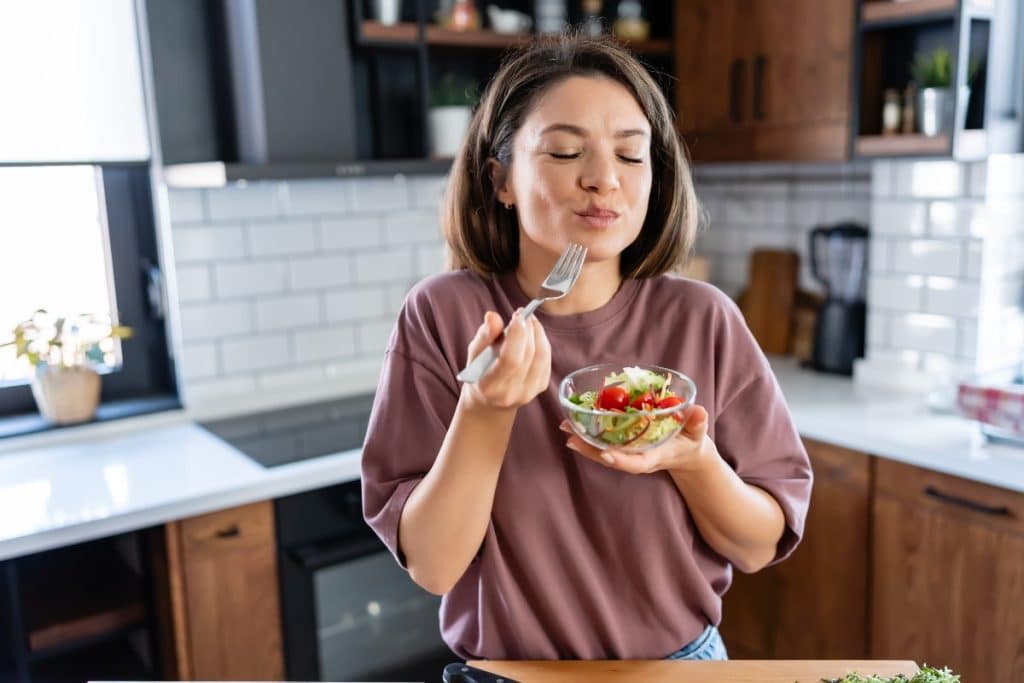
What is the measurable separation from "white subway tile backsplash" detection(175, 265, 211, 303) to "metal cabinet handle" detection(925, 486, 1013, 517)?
1.79m

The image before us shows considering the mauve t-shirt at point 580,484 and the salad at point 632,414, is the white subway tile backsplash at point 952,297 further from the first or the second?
the salad at point 632,414

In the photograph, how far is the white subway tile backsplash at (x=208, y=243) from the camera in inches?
89.2

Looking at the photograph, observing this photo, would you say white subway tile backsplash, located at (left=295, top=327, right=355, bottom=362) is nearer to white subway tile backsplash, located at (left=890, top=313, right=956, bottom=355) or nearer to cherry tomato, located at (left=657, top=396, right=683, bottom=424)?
white subway tile backsplash, located at (left=890, top=313, right=956, bottom=355)

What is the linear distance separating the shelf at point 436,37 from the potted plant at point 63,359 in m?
0.95

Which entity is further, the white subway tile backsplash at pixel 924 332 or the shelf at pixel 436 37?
the white subway tile backsplash at pixel 924 332

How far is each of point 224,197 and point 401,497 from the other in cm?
149

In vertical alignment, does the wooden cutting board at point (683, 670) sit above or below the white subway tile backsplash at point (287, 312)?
below

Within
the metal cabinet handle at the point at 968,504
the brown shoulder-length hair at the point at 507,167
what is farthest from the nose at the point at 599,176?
the metal cabinet handle at the point at 968,504

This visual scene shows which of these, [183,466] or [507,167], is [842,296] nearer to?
[507,167]

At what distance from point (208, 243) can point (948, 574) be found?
1.91 metres

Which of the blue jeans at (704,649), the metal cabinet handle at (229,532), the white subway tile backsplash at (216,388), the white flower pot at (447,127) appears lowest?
the metal cabinet handle at (229,532)

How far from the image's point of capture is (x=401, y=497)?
108 cm

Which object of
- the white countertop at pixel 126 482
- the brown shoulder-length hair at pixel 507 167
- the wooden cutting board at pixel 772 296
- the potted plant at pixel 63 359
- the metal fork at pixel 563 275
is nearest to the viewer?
the metal fork at pixel 563 275

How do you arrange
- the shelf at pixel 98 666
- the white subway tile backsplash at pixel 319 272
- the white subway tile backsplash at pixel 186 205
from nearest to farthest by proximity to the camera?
the shelf at pixel 98 666 → the white subway tile backsplash at pixel 186 205 → the white subway tile backsplash at pixel 319 272
